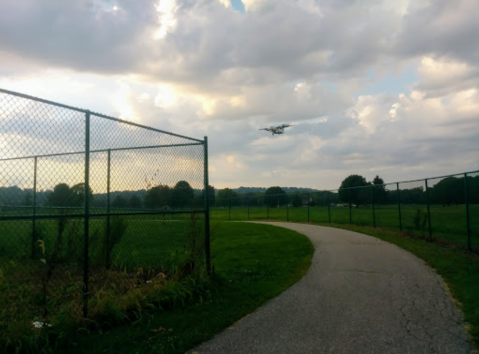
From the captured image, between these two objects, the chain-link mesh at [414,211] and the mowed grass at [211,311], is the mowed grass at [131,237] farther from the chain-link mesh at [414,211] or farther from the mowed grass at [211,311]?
the chain-link mesh at [414,211]

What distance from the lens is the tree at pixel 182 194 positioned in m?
8.35

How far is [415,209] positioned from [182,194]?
35.5ft

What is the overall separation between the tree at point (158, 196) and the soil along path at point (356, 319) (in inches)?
116

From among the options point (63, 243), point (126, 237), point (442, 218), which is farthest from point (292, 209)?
point (63, 243)

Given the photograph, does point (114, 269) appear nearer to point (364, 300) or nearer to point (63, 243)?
point (63, 243)

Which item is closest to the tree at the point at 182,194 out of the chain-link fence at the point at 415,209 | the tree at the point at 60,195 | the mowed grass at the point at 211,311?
the mowed grass at the point at 211,311

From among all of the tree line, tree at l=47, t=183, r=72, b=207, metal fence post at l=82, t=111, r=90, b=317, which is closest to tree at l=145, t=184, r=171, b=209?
the tree line

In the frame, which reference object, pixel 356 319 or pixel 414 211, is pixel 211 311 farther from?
pixel 414 211

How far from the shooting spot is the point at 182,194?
8453mm

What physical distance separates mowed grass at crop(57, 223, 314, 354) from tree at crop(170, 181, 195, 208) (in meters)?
1.58

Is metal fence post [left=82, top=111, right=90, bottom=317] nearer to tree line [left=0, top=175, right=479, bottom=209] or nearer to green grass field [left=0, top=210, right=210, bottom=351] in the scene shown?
green grass field [left=0, top=210, right=210, bottom=351]

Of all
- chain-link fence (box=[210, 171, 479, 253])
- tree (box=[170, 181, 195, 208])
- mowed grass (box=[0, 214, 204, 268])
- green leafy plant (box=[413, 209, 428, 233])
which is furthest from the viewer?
green leafy plant (box=[413, 209, 428, 233])

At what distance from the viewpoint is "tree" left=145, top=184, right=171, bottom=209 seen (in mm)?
7902

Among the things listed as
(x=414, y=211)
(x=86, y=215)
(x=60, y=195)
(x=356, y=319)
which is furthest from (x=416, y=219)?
(x=86, y=215)
